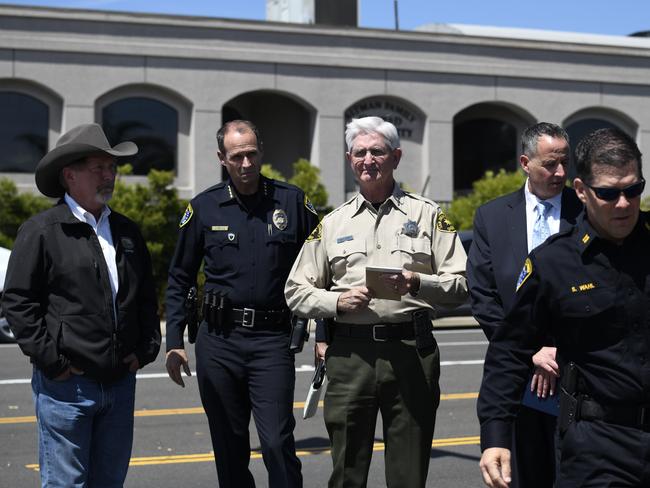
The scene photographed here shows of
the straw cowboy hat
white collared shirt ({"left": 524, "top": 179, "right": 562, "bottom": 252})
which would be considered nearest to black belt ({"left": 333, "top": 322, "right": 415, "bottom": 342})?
white collared shirt ({"left": 524, "top": 179, "right": 562, "bottom": 252})

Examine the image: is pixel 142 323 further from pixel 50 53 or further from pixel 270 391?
pixel 50 53

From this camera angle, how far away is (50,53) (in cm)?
2920

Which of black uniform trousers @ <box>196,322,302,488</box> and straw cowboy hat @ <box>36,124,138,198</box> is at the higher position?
straw cowboy hat @ <box>36,124,138,198</box>

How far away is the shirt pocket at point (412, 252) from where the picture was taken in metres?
5.43

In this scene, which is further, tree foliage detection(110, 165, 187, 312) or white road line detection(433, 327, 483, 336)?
tree foliage detection(110, 165, 187, 312)

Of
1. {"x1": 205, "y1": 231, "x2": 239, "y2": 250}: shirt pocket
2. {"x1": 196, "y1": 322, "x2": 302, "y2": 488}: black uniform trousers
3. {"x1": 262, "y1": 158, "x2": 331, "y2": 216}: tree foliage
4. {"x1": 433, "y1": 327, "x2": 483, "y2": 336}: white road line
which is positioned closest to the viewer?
{"x1": 196, "y1": 322, "x2": 302, "y2": 488}: black uniform trousers

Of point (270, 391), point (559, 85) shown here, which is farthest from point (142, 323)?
point (559, 85)

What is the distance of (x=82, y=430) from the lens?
16.7 ft

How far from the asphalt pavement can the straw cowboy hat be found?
10.1 ft

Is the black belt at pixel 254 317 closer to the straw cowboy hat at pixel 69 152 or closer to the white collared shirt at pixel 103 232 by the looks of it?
the white collared shirt at pixel 103 232

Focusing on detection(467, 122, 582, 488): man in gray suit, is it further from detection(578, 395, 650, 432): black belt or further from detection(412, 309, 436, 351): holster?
detection(578, 395, 650, 432): black belt

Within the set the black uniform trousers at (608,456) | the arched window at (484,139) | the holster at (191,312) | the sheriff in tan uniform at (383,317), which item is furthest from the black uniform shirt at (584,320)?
the arched window at (484,139)

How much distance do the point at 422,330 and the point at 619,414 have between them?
1740mm

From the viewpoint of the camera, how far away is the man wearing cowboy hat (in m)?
5.06
